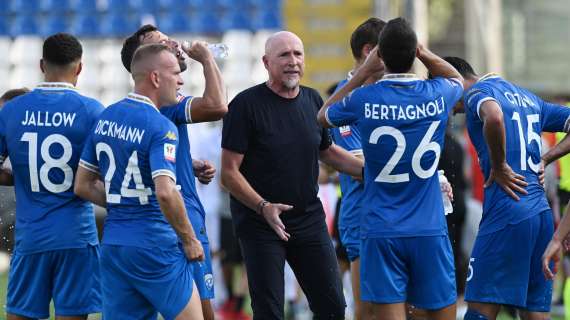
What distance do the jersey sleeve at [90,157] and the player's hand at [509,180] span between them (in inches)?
98.3

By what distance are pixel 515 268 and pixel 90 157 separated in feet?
8.99

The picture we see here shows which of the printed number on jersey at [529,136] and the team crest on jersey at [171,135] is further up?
the team crest on jersey at [171,135]

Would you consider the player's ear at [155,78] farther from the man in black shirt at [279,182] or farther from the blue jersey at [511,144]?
the blue jersey at [511,144]

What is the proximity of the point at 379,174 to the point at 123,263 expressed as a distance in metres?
1.59

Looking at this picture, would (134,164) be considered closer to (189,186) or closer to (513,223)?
(189,186)

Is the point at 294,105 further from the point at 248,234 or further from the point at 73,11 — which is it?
the point at 73,11

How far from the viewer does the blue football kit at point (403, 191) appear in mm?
6828

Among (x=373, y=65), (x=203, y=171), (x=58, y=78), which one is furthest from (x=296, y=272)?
(x=58, y=78)

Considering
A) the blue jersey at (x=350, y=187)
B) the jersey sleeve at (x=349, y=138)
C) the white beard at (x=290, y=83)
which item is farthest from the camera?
the jersey sleeve at (x=349, y=138)

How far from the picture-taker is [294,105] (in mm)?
7992

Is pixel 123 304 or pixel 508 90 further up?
pixel 508 90

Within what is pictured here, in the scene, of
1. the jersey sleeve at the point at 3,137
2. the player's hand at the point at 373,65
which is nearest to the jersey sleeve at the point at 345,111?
the player's hand at the point at 373,65

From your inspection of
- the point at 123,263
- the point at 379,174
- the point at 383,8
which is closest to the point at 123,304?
the point at 123,263

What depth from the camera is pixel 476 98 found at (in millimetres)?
7383
